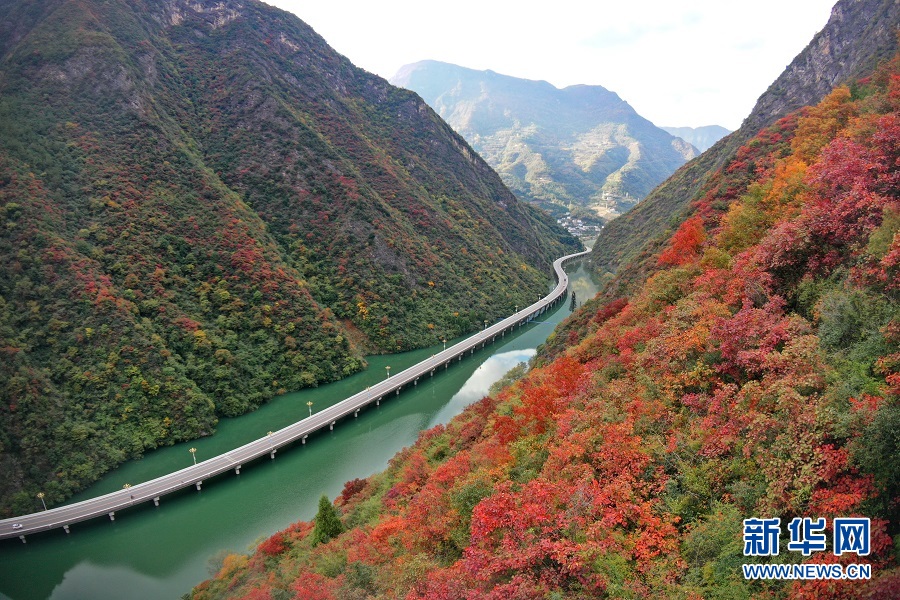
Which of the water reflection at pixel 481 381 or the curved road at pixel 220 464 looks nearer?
the curved road at pixel 220 464

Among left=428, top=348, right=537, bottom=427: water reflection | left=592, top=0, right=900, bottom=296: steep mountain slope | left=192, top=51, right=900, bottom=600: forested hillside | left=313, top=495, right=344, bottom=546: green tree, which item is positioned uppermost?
left=592, top=0, right=900, bottom=296: steep mountain slope

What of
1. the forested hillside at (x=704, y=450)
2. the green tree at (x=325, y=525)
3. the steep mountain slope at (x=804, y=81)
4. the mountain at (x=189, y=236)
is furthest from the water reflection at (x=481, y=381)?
the forested hillside at (x=704, y=450)

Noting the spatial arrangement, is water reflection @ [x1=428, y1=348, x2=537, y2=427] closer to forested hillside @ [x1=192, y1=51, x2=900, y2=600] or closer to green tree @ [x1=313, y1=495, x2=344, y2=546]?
green tree @ [x1=313, y1=495, x2=344, y2=546]

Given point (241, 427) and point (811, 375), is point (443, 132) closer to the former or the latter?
point (241, 427)

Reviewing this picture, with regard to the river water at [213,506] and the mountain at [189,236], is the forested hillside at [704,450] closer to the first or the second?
the river water at [213,506]

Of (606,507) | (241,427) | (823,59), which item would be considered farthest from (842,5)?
(241,427)

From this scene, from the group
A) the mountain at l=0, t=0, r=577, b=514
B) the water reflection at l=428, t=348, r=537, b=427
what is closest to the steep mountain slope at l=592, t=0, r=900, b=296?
the water reflection at l=428, t=348, r=537, b=427

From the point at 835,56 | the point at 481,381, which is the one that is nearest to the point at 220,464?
the point at 481,381
